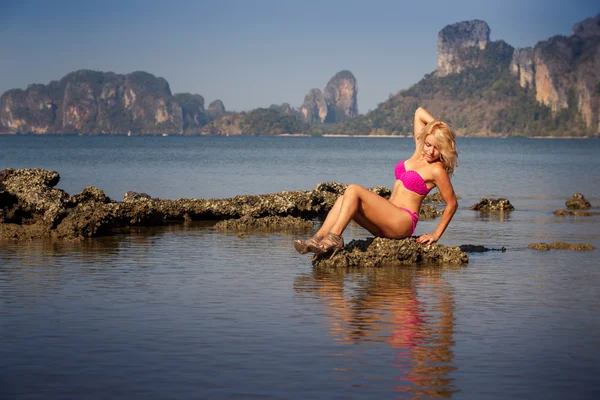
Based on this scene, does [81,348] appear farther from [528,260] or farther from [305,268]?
[528,260]

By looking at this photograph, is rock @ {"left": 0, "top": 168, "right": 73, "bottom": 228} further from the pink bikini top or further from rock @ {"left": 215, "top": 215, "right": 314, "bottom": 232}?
the pink bikini top

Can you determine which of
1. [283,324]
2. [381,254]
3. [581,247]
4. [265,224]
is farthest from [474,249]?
[283,324]

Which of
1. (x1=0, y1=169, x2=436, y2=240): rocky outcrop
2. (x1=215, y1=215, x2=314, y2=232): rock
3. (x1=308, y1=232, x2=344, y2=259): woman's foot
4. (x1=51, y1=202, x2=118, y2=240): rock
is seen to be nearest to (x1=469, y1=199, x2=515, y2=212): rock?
(x1=0, y1=169, x2=436, y2=240): rocky outcrop

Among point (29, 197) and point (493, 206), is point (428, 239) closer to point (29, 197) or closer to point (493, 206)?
point (29, 197)

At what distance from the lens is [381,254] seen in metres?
12.2

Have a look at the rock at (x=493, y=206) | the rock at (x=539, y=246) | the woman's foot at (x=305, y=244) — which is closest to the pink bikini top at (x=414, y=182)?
the woman's foot at (x=305, y=244)

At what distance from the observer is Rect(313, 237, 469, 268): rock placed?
12.1 metres

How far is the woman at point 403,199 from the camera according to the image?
1138cm

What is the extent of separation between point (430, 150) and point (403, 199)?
2.56 feet

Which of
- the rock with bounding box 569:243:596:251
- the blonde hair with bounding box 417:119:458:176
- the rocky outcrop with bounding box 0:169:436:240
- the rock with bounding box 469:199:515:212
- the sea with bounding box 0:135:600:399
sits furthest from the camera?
the rock with bounding box 469:199:515:212

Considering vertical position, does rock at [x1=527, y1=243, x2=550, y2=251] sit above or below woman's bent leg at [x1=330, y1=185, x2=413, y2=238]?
below

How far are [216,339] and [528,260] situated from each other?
272 inches

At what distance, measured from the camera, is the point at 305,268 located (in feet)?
40.0

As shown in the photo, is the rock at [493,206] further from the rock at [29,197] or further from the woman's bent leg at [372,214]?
the woman's bent leg at [372,214]
